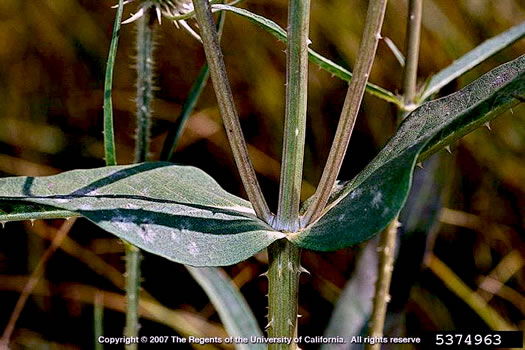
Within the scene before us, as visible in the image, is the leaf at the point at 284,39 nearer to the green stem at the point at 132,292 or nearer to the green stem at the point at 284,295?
the green stem at the point at 284,295

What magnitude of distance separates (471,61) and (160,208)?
733 millimetres

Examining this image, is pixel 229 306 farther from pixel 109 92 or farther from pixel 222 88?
pixel 222 88

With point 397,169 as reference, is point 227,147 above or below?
above

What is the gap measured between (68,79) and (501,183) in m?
1.56

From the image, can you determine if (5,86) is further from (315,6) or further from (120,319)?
(315,6)

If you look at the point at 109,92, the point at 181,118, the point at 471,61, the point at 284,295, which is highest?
the point at 471,61

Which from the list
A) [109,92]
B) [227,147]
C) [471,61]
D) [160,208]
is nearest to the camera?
[160,208]

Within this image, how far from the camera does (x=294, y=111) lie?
2.63ft

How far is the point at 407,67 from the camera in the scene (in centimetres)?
119

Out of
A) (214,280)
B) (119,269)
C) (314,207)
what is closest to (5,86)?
(119,269)

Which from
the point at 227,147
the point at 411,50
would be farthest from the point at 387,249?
the point at 227,147

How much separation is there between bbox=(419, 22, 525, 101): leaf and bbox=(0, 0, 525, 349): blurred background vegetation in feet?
1.90

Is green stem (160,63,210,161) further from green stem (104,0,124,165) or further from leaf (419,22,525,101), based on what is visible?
leaf (419,22,525,101)

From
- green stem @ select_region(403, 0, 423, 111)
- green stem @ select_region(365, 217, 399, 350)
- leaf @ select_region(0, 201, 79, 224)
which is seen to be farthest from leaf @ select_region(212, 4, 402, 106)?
leaf @ select_region(0, 201, 79, 224)
